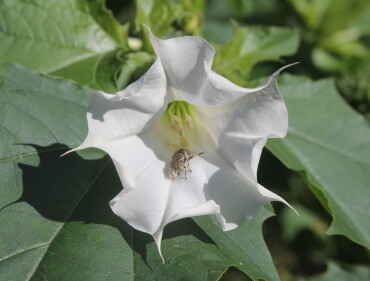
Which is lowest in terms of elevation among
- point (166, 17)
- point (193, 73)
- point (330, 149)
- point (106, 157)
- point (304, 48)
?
point (304, 48)

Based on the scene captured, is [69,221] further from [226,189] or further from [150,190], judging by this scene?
[226,189]

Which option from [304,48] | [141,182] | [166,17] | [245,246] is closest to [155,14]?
[166,17]

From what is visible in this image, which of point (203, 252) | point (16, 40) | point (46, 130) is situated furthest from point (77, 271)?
point (16, 40)

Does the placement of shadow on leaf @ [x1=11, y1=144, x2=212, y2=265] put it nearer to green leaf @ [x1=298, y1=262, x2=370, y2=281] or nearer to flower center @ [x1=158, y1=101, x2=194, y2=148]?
flower center @ [x1=158, y1=101, x2=194, y2=148]

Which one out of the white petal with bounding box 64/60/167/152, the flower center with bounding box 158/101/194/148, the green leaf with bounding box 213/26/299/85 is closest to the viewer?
the white petal with bounding box 64/60/167/152

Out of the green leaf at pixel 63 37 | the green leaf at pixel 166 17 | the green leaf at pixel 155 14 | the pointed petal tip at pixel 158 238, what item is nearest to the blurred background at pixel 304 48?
the green leaf at pixel 166 17

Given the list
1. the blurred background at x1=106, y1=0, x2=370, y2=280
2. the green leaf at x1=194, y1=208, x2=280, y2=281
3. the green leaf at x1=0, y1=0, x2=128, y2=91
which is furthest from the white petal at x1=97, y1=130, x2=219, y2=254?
the blurred background at x1=106, y1=0, x2=370, y2=280

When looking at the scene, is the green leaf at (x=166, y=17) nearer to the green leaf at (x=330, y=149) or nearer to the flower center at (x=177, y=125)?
the flower center at (x=177, y=125)

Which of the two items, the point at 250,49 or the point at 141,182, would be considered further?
the point at 250,49
